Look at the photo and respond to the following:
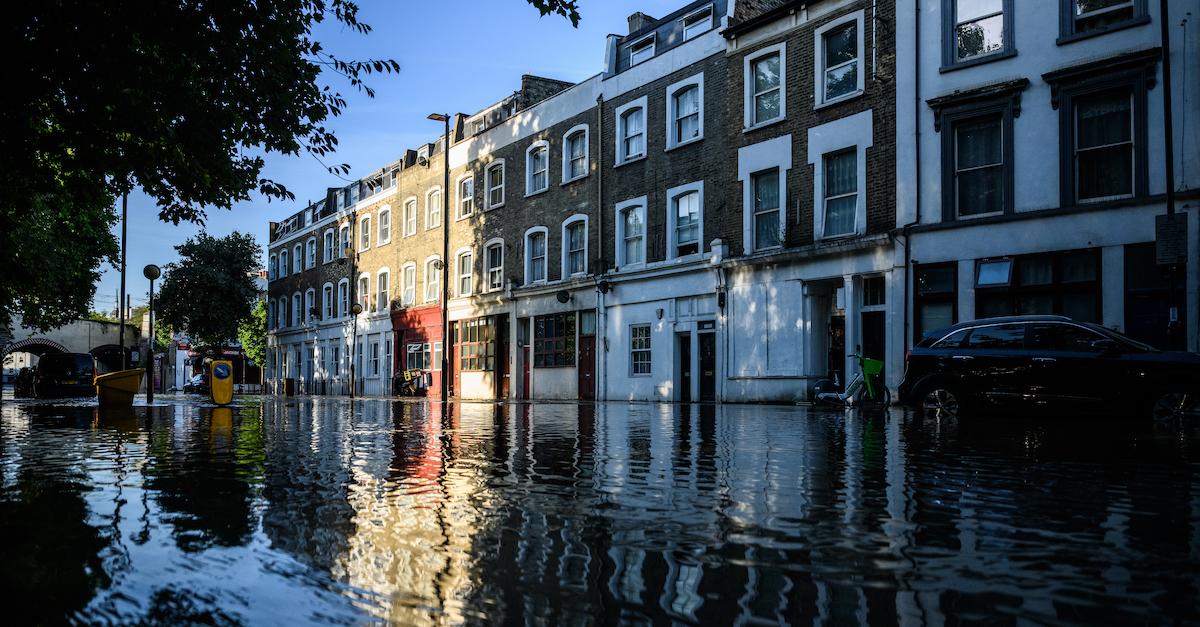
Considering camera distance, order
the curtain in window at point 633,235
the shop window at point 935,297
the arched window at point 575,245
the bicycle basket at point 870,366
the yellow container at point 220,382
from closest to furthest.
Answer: the bicycle basket at point 870,366
the shop window at point 935,297
the yellow container at point 220,382
the curtain in window at point 633,235
the arched window at point 575,245

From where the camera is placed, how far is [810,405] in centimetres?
Result: 2220

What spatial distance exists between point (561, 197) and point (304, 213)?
3103cm

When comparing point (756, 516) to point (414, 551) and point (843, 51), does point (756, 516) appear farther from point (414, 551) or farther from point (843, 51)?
point (843, 51)

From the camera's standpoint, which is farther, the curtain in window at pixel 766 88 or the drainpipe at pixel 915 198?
the curtain in window at pixel 766 88

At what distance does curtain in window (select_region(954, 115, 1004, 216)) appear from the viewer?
2017 centimetres

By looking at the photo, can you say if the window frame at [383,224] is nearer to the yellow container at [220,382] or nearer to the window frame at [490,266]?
the window frame at [490,266]

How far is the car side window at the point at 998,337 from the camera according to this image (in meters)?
15.1

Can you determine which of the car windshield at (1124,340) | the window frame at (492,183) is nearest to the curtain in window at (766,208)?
the car windshield at (1124,340)

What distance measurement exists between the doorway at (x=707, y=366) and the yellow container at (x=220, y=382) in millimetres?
12584

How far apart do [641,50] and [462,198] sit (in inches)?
486

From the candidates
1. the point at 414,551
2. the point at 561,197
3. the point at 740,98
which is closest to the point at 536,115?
the point at 561,197

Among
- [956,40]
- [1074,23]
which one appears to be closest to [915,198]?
[956,40]

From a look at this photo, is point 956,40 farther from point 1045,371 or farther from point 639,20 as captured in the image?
point 639,20

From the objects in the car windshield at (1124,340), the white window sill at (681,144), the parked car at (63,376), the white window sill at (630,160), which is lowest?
the parked car at (63,376)
